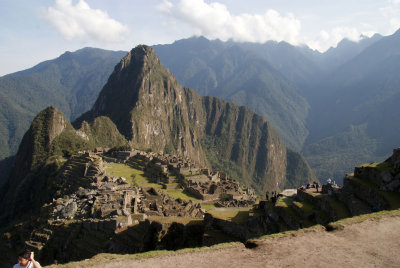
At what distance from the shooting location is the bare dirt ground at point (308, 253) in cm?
1246

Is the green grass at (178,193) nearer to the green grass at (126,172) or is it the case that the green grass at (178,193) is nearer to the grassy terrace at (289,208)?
the green grass at (126,172)

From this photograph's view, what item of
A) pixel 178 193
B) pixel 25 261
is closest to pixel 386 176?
pixel 25 261

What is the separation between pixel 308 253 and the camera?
13.1 meters

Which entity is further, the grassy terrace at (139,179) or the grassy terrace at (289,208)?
the grassy terrace at (139,179)

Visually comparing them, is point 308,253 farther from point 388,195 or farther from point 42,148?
point 42,148

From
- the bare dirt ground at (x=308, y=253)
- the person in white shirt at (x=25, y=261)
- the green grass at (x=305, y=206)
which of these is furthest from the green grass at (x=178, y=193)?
the person in white shirt at (x=25, y=261)

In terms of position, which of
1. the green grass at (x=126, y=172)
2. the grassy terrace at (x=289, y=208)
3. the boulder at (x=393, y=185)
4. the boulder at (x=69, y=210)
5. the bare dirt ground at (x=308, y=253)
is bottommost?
the boulder at (x=69, y=210)

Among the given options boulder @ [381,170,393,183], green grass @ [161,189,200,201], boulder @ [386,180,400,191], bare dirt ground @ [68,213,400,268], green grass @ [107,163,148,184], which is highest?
boulder @ [381,170,393,183]

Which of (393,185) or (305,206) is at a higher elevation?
(393,185)

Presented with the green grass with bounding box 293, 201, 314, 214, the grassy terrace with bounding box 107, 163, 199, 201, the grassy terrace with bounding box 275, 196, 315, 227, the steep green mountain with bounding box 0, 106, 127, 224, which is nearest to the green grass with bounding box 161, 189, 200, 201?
the grassy terrace with bounding box 107, 163, 199, 201

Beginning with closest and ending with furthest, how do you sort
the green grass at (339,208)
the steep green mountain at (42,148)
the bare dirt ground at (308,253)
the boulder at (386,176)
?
1. the bare dirt ground at (308,253)
2. the green grass at (339,208)
3. the boulder at (386,176)
4. the steep green mountain at (42,148)

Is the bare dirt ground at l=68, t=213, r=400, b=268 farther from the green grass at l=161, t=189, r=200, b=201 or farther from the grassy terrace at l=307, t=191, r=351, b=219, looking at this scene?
the green grass at l=161, t=189, r=200, b=201

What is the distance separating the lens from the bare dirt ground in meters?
12.5

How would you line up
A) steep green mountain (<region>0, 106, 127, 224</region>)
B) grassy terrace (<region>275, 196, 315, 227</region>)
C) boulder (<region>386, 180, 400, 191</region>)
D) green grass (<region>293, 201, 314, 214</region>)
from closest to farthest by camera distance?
boulder (<region>386, 180, 400, 191</region>) < grassy terrace (<region>275, 196, 315, 227</region>) < green grass (<region>293, 201, 314, 214</region>) < steep green mountain (<region>0, 106, 127, 224</region>)
